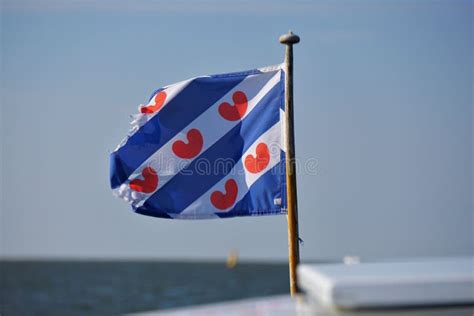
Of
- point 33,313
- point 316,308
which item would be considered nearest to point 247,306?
point 316,308

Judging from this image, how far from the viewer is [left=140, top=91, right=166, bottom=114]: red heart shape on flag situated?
10.6 metres

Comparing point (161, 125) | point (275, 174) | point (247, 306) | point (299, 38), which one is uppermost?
point (299, 38)

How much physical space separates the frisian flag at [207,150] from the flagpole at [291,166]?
0.69 meters

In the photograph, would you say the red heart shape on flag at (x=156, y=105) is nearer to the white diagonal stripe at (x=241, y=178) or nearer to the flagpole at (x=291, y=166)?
the white diagonal stripe at (x=241, y=178)

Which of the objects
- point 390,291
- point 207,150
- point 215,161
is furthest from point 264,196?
point 390,291

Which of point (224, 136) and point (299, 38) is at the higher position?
point (299, 38)

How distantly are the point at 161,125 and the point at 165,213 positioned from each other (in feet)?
3.63

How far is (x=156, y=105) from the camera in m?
10.6

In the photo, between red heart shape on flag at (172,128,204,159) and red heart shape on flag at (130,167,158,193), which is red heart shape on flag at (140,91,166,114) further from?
red heart shape on flag at (130,167,158,193)

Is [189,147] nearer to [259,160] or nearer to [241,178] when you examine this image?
[241,178]

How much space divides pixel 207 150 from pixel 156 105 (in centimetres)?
85

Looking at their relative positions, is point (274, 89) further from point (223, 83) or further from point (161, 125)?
point (161, 125)

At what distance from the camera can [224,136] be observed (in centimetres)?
1058

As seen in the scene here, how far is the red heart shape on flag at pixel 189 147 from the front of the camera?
34.6 feet
